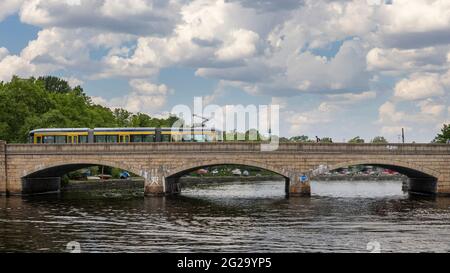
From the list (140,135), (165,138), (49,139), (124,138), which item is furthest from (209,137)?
(49,139)

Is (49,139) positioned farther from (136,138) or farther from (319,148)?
(319,148)

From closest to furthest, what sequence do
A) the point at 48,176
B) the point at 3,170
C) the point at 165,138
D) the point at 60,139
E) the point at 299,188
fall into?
the point at 299,188 → the point at 3,170 → the point at 165,138 → the point at 60,139 → the point at 48,176

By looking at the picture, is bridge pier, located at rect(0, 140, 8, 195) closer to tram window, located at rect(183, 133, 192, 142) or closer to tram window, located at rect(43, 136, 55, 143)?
tram window, located at rect(43, 136, 55, 143)

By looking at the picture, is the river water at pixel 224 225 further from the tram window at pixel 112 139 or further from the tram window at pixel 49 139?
the tram window at pixel 49 139

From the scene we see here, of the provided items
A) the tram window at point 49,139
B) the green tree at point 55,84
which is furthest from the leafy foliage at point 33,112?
the green tree at point 55,84

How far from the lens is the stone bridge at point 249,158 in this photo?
67625 mm

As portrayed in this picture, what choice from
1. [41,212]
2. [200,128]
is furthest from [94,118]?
[41,212]

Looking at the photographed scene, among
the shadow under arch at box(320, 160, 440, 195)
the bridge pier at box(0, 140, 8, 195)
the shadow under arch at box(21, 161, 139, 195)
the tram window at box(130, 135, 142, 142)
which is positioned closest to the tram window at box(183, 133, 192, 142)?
the tram window at box(130, 135, 142, 142)

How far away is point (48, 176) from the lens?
79.7 metres

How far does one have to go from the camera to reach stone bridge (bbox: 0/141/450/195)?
222 feet

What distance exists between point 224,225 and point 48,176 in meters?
41.3

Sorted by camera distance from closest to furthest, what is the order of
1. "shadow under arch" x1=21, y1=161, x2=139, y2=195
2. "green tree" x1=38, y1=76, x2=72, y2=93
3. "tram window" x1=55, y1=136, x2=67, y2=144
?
"shadow under arch" x1=21, y1=161, x2=139, y2=195, "tram window" x1=55, y1=136, x2=67, y2=144, "green tree" x1=38, y1=76, x2=72, y2=93

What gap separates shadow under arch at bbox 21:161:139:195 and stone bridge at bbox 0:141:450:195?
238mm

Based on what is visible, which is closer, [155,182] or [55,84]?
[155,182]
